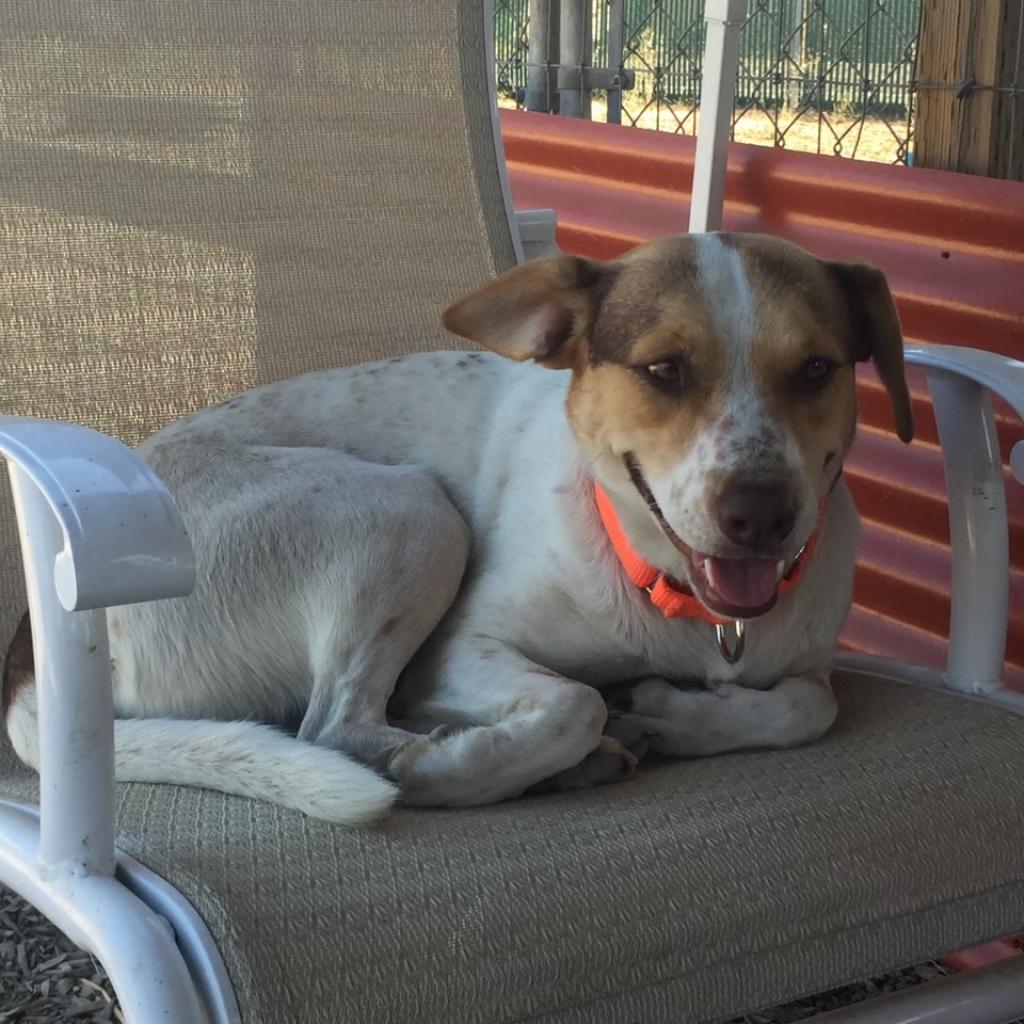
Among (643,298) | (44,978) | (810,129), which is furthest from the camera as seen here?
(810,129)

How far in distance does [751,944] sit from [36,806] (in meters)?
0.72

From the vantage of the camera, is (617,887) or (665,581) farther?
(665,581)

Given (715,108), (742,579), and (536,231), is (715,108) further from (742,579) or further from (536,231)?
(742,579)

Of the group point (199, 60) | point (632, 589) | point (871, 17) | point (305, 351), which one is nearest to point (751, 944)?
point (632, 589)

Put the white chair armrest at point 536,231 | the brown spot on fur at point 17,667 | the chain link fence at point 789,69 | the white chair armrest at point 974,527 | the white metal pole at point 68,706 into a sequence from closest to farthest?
the white metal pole at point 68,706 < the brown spot on fur at point 17,667 < the white chair armrest at point 974,527 < the white chair armrest at point 536,231 < the chain link fence at point 789,69

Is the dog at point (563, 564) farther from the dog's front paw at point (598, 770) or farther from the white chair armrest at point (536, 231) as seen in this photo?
the white chair armrest at point (536, 231)

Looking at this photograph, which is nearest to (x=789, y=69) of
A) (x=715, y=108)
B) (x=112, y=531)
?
(x=715, y=108)

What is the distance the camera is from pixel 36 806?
5.09ft

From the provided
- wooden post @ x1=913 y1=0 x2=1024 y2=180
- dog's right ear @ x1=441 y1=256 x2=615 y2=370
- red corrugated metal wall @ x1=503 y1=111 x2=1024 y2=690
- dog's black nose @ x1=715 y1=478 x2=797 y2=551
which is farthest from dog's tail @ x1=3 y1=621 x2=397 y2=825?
wooden post @ x1=913 y1=0 x2=1024 y2=180

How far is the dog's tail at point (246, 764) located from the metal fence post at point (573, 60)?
2.73 metres

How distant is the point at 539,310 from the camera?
76.5 inches

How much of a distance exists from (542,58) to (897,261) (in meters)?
1.58

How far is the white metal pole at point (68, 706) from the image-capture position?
1315mm

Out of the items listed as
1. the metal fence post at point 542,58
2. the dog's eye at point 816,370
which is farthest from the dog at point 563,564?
the metal fence post at point 542,58
